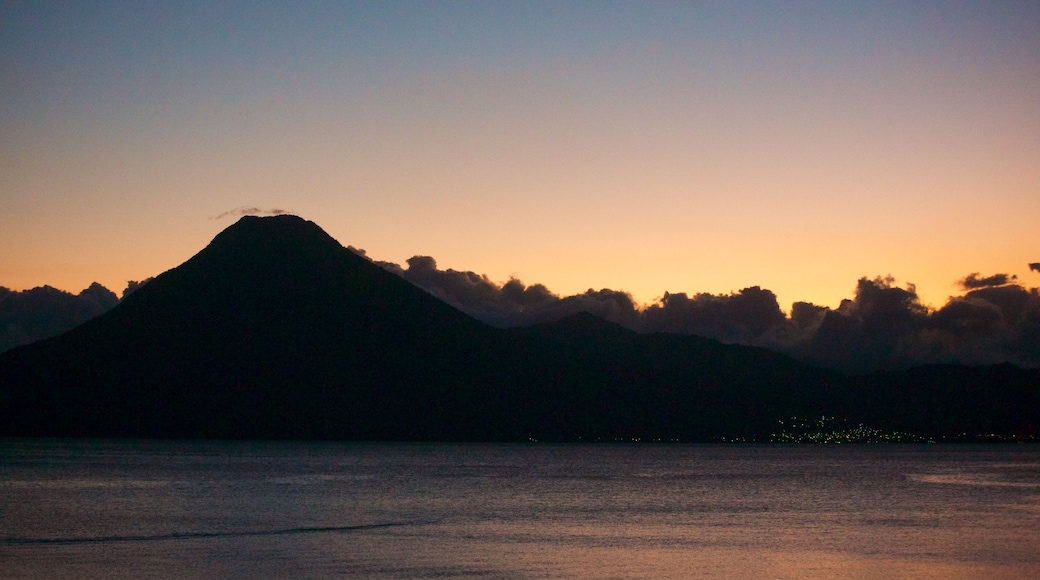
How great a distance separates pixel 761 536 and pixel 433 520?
82.1ft

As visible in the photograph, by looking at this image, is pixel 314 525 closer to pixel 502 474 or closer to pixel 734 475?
pixel 502 474

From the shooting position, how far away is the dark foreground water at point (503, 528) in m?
54.9

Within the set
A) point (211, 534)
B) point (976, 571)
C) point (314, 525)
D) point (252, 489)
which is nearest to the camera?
point (976, 571)

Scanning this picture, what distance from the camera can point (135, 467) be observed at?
168 metres

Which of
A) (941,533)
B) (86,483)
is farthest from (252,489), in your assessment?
(941,533)

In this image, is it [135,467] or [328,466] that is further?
[328,466]

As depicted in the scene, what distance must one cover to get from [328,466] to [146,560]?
128m

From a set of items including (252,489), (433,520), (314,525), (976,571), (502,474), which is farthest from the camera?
(502,474)

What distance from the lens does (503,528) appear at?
7469cm

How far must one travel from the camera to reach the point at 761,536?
7175 cm

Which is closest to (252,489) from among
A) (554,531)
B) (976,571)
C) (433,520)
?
(433,520)

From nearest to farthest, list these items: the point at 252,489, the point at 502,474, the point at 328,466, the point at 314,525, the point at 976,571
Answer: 1. the point at 976,571
2. the point at 314,525
3. the point at 252,489
4. the point at 502,474
5. the point at 328,466

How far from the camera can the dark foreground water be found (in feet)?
180

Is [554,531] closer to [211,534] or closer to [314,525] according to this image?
[314,525]
